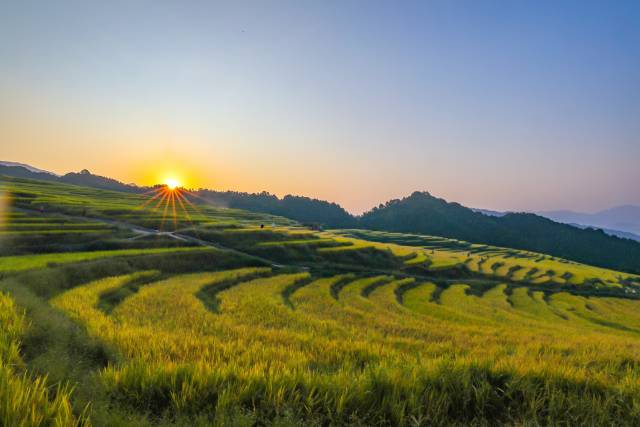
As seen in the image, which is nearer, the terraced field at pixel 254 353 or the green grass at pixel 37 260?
the terraced field at pixel 254 353

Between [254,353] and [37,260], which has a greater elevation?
[254,353]

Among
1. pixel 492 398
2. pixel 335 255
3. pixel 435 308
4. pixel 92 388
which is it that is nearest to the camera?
pixel 92 388

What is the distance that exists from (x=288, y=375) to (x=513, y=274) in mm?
70314

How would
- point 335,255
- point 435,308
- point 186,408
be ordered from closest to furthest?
point 186,408 → point 435,308 → point 335,255

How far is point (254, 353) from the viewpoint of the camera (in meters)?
7.03

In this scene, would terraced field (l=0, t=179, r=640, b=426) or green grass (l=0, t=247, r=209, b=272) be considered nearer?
terraced field (l=0, t=179, r=640, b=426)

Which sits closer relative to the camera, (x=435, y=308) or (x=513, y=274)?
(x=435, y=308)

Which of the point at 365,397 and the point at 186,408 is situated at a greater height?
the point at 365,397

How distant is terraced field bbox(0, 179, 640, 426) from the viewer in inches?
174

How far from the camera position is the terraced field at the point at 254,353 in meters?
4.41

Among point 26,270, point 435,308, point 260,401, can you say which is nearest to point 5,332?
point 260,401

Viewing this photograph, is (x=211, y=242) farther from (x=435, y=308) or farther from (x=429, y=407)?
(x=429, y=407)

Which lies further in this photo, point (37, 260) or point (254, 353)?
point (37, 260)

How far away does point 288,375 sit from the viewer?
16.3ft
